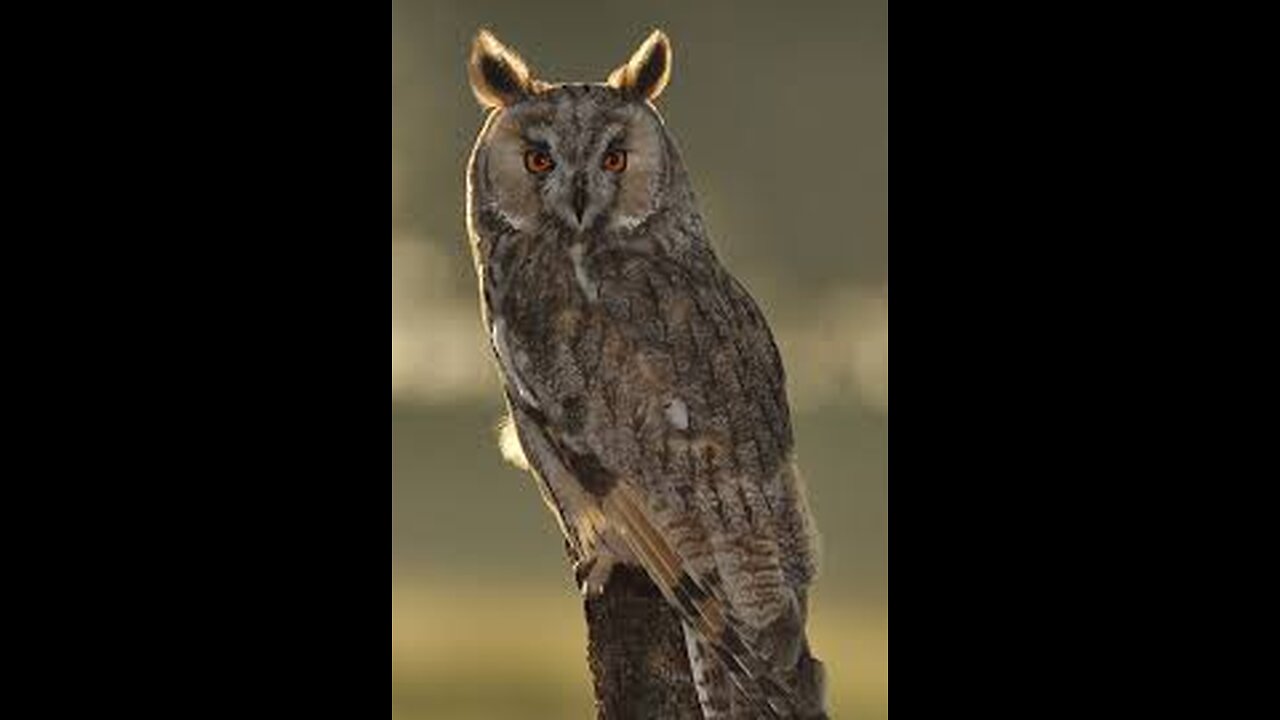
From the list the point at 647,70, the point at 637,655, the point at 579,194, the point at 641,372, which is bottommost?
the point at 637,655

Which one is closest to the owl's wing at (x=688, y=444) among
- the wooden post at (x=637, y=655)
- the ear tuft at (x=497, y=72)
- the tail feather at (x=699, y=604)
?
the tail feather at (x=699, y=604)

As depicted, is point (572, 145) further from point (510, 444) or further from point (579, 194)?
point (510, 444)

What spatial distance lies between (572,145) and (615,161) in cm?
14

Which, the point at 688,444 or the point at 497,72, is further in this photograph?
the point at 497,72

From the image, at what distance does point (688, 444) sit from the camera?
433 cm

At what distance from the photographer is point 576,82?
457cm

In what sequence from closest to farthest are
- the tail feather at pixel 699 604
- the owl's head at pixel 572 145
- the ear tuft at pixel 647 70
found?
the tail feather at pixel 699 604 < the owl's head at pixel 572 145 < the ear tuft at pixel 647 70

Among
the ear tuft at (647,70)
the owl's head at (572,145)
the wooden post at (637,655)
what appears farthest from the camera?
the ear tuft at (647,70)

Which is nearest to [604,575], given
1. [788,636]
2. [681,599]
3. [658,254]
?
[681,599]

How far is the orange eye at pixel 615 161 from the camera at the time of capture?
453 cm

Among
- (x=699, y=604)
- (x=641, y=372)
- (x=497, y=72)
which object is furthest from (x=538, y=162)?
(x=699, y=604)

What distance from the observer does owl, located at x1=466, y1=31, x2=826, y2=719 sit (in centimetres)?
420

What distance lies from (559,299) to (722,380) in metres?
0.53

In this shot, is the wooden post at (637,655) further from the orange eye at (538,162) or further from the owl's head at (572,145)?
the orange eye at (538,162)
